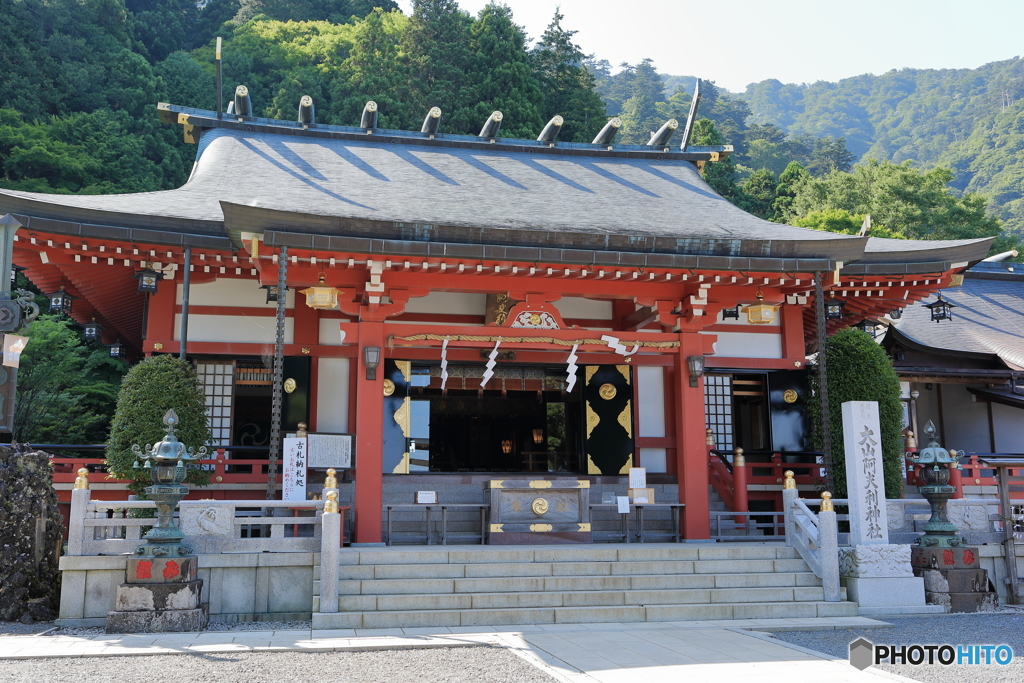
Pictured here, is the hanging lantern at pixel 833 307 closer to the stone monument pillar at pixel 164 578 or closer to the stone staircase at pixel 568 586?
the stone staircase at pixel 568 586

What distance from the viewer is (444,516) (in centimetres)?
1068

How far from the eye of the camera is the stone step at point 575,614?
818 cm

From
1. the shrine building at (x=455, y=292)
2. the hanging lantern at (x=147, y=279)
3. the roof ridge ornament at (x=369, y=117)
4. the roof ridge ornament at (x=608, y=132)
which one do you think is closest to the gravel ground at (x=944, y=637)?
the shrine building at (x=455, y=292)

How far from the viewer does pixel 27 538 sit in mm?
8648

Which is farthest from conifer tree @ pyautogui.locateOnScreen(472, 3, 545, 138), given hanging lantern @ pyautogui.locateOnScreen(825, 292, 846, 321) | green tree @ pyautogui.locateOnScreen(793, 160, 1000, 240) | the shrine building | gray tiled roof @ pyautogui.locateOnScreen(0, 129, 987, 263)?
hanging lantern @ pyautogui.locateOnScreen(825, 292, 846, 321)

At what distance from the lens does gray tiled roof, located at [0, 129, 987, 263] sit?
10375mm

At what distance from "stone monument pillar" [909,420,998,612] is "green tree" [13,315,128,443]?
16515 mm

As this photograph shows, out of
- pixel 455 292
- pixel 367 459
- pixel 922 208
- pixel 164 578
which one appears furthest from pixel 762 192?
pixel 164 578

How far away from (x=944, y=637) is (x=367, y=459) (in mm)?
6655

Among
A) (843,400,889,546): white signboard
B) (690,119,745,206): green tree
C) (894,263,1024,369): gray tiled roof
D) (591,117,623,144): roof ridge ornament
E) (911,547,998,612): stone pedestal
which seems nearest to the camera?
(911,547,998,612): stone pedestal

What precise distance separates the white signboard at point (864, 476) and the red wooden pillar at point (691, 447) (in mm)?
2103

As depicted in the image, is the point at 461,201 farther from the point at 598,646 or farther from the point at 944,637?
the point at 944,637

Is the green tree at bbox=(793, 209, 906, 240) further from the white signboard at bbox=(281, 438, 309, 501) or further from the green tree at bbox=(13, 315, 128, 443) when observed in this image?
the white signboard at bbox=(281, 438, 309, 501)

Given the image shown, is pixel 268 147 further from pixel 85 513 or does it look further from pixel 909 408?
pixel 909 408
